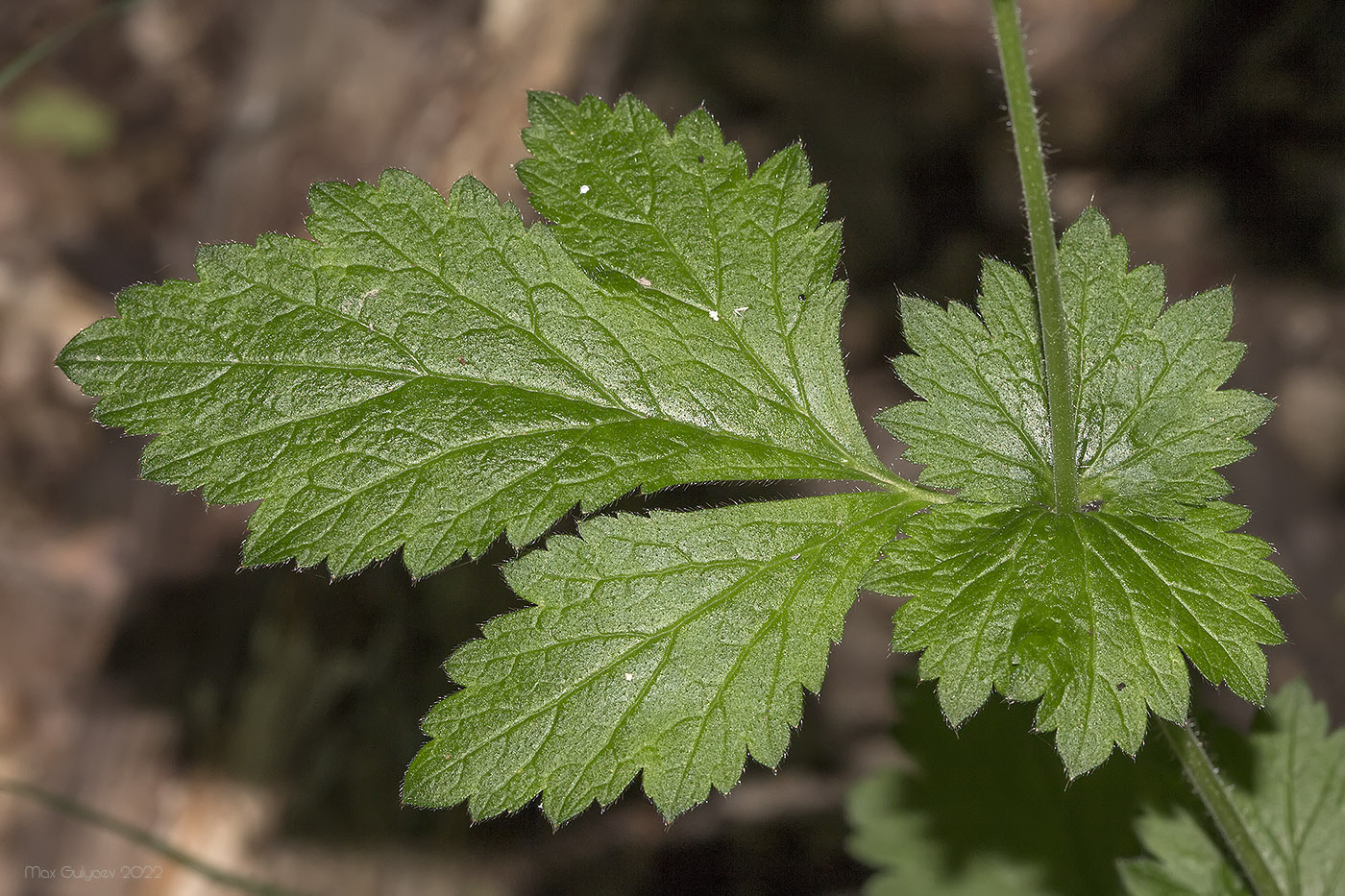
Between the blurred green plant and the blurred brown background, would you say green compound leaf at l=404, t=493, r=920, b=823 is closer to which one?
the blurred brown background

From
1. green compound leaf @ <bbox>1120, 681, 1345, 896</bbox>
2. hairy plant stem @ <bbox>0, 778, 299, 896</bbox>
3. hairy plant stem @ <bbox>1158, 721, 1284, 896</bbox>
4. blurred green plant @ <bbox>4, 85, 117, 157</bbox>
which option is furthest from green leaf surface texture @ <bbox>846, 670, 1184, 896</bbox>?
blurred green plant @ <bbox>4, 85, 117, 157</bbox>

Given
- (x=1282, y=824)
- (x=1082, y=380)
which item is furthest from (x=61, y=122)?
(x=1282, y=824)

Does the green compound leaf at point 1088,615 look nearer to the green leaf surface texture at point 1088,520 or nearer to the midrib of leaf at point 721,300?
the green leaf surface texture at point 1088,520

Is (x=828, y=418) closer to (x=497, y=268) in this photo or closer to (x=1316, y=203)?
(x=497, y=268)

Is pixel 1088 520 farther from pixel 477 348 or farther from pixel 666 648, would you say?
pixel 477 348

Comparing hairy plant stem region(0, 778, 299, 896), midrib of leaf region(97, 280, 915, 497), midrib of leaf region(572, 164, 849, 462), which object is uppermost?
midrib of leaf region(572, 164, 849, 462)

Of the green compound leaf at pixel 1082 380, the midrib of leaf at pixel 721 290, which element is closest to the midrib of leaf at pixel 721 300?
the midrib of leaf at pixel 721 290

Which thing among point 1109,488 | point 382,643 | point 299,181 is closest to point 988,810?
point 1109,488

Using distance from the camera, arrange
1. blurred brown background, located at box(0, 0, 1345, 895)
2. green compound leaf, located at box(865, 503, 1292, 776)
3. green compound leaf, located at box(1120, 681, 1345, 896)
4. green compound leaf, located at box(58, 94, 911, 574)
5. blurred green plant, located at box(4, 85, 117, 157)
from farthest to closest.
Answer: blurred green plant, located at box(4, 85, 117, 157)
blurred brown background, located at box(0, 0, 1345, 895)
green compound leaf, located at box(1120, 681, 1345, 896)
green compound leaf, located at box(58, 94, 911, 574)
green compound leaf, located at box(865, 503, 1292, 776)
